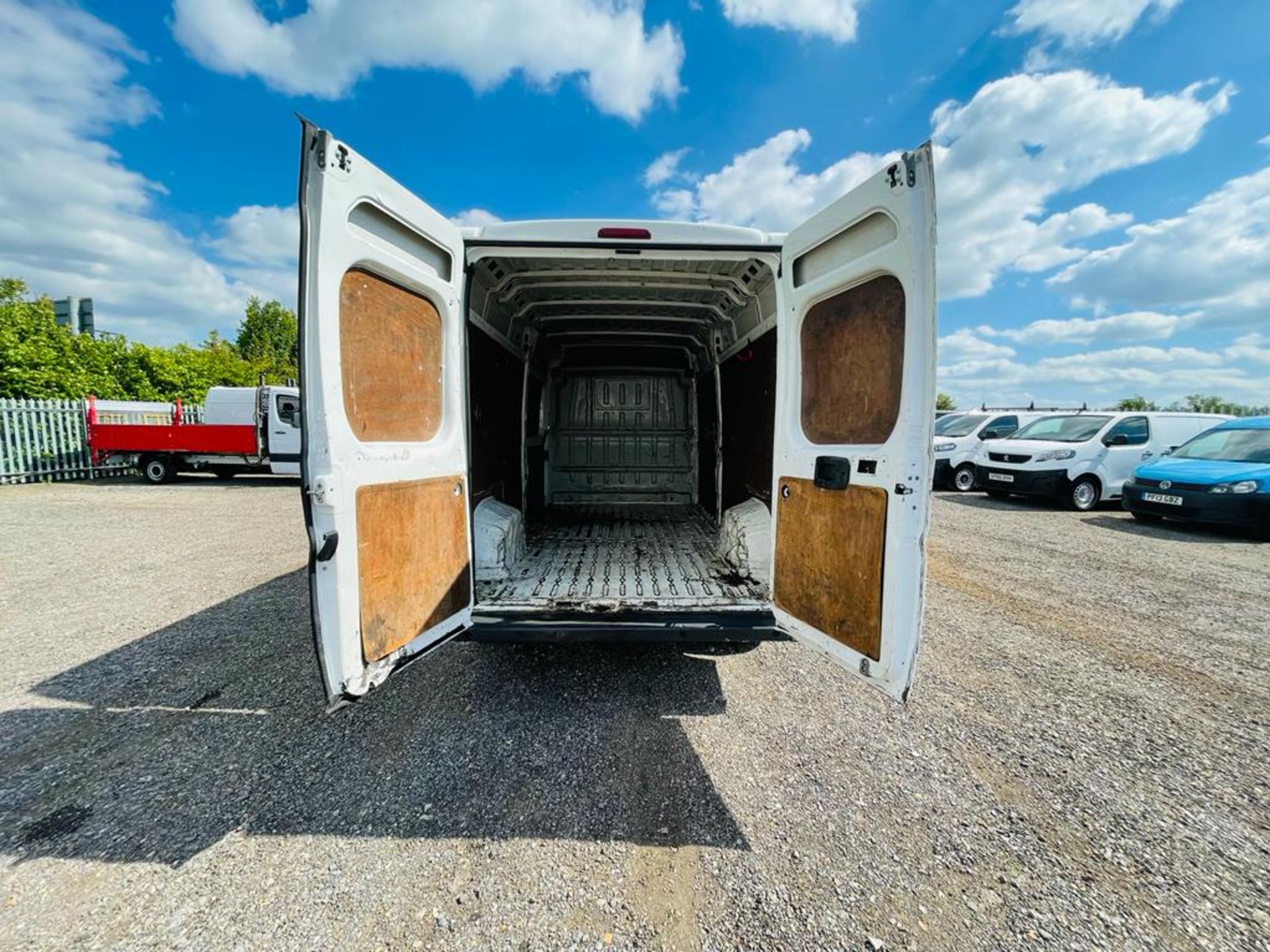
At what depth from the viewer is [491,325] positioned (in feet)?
12.1

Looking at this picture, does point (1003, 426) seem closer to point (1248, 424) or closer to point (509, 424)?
point (1248, 424)

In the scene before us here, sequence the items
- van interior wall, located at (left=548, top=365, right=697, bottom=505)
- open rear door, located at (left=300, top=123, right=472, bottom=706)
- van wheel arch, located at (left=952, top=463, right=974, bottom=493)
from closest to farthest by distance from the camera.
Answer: open rear door, located at (left=300, top=123, right=472, bottom=706), van interior wall, located at (left=548, top=365, right=697, bottom=505), van wheel arch, located at (left=952, top=463, right=974, bottom=493)

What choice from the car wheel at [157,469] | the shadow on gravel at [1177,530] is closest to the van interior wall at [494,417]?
the shadow on gravel at [1177,530]

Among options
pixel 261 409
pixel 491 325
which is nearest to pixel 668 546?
pixel 491 325

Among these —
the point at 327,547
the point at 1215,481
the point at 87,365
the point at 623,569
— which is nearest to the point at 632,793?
the point at 623,569

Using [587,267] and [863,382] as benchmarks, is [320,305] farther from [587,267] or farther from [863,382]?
[863,382]

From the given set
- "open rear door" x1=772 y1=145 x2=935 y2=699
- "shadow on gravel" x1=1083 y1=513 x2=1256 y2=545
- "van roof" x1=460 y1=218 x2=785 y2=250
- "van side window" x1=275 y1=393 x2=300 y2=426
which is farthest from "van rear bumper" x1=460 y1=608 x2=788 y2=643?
"van side window" x1=275 y1=393 x2=300 y2=426

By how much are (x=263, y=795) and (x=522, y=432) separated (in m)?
3.16

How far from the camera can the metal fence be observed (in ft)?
36.8

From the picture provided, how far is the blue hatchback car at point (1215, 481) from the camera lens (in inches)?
281

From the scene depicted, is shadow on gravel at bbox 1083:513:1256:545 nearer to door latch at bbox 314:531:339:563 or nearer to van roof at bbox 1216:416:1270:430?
van roof at bbox 1216:416:1270:430

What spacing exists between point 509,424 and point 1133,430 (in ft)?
39.3

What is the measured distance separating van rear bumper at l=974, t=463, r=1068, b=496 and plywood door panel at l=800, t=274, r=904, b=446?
9.71 m

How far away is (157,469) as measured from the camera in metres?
12.3
